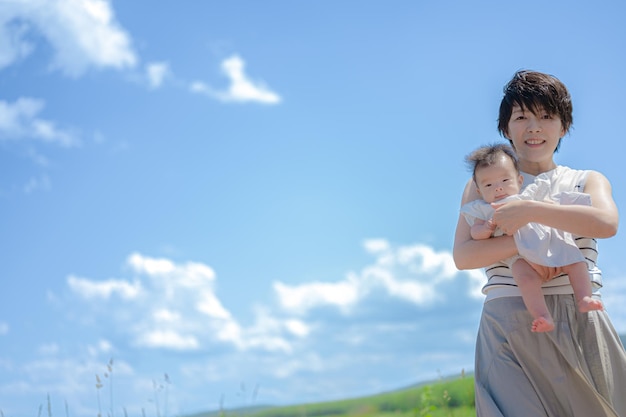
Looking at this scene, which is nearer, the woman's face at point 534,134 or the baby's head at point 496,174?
the baby's head at point 496,174

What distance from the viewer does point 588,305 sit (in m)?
2.87

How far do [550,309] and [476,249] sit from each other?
0.41 m

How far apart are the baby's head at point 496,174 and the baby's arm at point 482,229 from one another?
11cm

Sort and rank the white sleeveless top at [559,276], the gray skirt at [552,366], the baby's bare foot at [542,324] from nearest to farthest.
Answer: the baby's bare foot at [542,324] < the gray skirt at [552,366] < the white sleeveless top at [559,276]

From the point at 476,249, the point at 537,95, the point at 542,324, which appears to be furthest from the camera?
the point at 537,95

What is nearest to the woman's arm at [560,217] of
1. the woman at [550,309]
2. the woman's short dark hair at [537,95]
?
the woman at [550,309]

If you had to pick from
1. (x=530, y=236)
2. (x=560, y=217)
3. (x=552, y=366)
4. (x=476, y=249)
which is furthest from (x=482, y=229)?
(x=552, y=366)

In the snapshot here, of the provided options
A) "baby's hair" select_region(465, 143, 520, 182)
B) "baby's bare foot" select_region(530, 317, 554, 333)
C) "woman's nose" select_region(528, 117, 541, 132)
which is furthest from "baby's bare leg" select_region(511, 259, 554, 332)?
"woman's nose" select_region(528, 117, 541, 132)

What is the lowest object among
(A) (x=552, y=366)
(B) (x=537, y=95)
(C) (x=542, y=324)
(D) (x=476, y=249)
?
(A) (x=552, y=366)

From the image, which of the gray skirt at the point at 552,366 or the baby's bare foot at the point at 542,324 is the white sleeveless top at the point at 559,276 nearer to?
the gray skirt at the point at 552,366

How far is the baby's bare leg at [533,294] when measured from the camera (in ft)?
9.32

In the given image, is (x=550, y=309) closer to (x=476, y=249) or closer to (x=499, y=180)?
(x=476, y=249)

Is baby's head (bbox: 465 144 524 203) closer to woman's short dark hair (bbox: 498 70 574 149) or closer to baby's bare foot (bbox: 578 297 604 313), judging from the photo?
woman's short dark hair (bbox: 498 70 574 149)

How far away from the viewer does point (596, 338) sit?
3.04m
